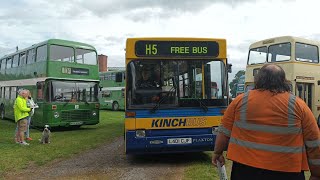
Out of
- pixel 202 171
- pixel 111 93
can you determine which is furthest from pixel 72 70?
pixel 111 93

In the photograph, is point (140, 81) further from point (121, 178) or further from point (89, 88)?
point (89, 88)

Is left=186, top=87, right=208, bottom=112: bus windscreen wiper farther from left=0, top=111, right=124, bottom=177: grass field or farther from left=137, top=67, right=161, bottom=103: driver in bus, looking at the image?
left=0, top=111, right=124, bottom=177: grass field

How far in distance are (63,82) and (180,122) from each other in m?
9.76

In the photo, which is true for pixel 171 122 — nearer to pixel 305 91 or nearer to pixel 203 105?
pixel 203 105

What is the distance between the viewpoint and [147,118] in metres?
8.55

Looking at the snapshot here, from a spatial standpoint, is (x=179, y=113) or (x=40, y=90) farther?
(x=40, y=90)

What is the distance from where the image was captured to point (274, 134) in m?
3.30

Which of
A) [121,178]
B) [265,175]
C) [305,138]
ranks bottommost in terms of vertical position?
[121,178]

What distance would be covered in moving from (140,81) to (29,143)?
5.99 m

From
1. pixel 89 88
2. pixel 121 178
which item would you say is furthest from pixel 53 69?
pixel 121 178

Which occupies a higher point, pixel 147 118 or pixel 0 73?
pixel 0 73

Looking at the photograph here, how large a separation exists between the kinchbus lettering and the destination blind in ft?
4.93

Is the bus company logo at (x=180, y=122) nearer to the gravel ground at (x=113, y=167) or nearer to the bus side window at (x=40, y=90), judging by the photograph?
the gravel ground at (x=113, y=167)

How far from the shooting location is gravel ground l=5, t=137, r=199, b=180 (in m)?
7.95
